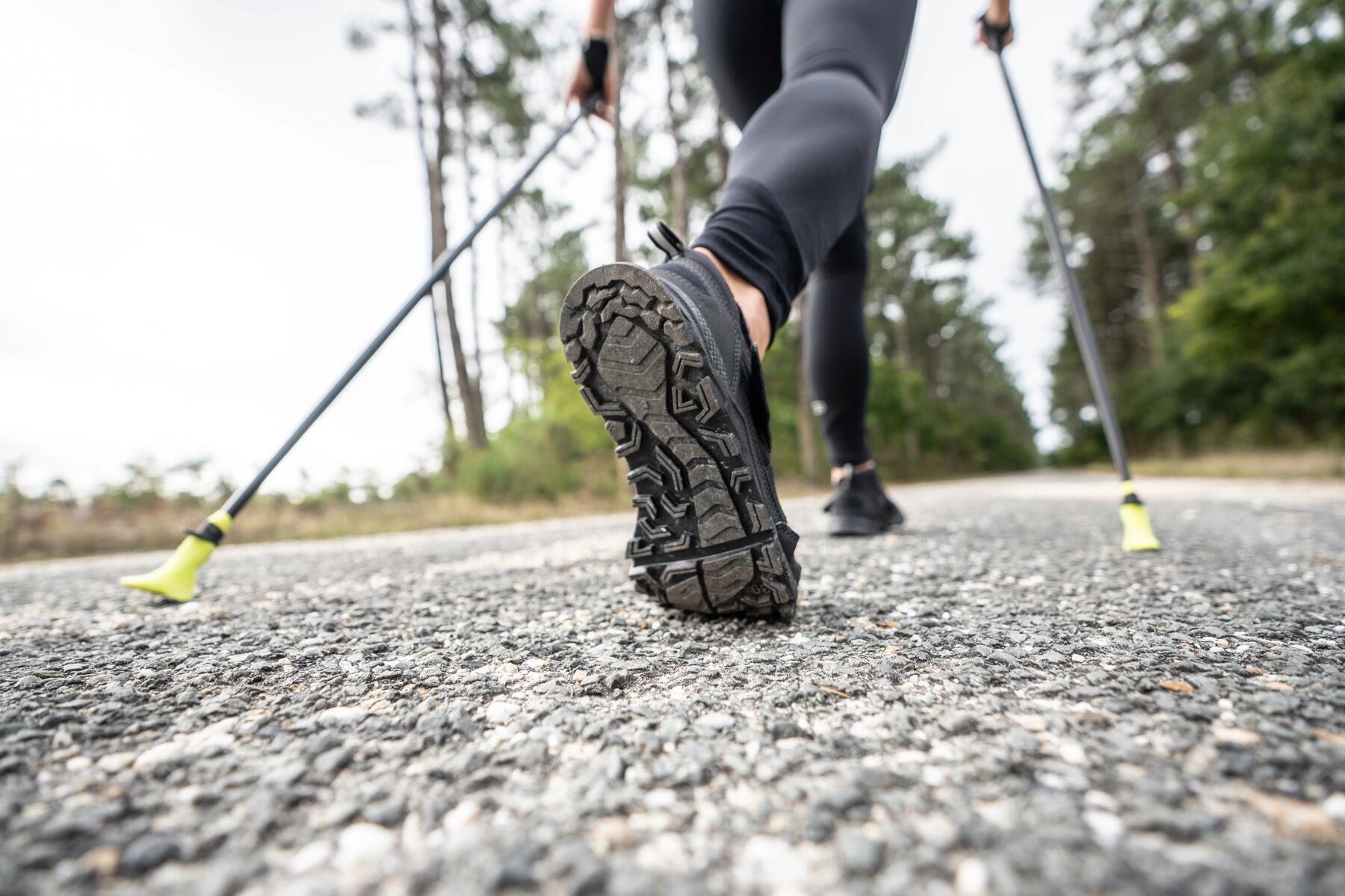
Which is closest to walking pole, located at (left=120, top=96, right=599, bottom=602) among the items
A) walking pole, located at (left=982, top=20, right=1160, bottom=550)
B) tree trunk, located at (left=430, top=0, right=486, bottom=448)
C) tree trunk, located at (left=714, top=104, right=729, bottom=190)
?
walking pole, located at (left=982, top=20, right=1160, bottom=550)

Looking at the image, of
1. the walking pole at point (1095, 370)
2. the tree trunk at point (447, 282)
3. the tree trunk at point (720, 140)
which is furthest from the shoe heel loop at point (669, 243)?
the tree trunk at point (720, 140)

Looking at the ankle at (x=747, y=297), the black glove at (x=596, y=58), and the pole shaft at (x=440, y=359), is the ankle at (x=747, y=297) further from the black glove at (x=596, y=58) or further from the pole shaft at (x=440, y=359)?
the pole shaft at (x=440, y=359)

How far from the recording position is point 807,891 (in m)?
0.38

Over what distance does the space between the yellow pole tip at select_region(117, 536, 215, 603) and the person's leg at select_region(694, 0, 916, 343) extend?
1192mm

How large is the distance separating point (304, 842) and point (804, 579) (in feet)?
3.46

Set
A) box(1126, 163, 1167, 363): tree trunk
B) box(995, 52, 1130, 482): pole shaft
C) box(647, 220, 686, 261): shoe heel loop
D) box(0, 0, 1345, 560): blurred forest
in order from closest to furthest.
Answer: box(647, 220, 686, 261): shoe heel loop
box(995, 52, 1130, 482): pole shaft
box(0, 0, 1345, 560): blurred forest
box(1126, 163, 1167, 363): tree trunk

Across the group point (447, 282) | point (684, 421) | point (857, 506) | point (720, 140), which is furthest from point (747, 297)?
point (720, 140)

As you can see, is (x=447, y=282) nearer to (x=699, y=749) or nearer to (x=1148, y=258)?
(x=699, y=749)

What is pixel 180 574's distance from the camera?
4.22 feet

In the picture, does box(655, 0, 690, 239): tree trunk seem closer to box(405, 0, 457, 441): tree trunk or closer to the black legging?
box(405, 0, 457, 441): tree trunk

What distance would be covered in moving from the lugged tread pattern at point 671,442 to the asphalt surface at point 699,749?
11 centimetres

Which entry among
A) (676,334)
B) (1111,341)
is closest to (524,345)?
(676,334)

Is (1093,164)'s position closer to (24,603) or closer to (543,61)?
(543,61)

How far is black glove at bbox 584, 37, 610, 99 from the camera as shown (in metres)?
1.63
